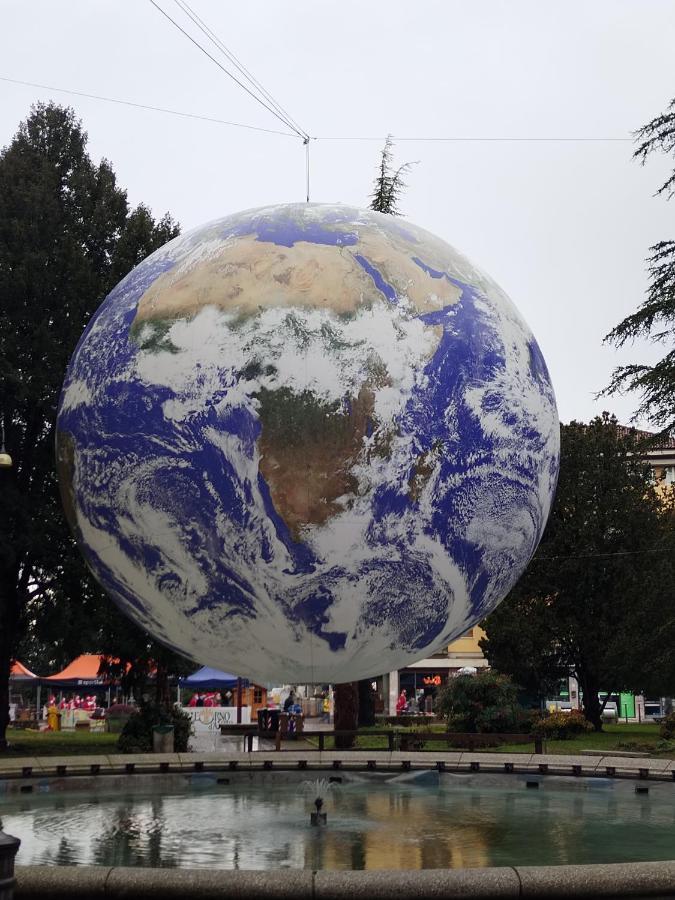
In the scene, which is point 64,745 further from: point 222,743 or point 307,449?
point 307,449

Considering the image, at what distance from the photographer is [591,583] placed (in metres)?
37.7

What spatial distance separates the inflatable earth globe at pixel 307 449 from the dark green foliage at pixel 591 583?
28522 mm

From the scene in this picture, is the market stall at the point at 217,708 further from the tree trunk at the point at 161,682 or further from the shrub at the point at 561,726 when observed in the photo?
the shrub at the point at 561,726

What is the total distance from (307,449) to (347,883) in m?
2.99

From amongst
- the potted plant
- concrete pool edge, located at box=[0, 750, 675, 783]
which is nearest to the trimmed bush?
concrete pool edge, located at box=[0, 750, 675, 783]

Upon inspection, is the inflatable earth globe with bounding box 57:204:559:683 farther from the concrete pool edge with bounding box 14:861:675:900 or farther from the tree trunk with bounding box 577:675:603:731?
the tree trunk with bounding box 577:675:603:731

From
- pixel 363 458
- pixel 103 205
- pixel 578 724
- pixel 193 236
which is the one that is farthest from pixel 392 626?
pixel 578 724

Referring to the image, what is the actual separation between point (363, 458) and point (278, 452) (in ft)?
2.06

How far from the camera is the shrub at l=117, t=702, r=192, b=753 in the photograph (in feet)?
73.7

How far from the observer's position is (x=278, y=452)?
827 cm

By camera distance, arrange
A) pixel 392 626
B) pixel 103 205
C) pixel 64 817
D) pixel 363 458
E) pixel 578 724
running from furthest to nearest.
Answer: pixel 578 724 → pixel 103 205 → pixel 64 817 → pixel 392 626 → pixel 363 458

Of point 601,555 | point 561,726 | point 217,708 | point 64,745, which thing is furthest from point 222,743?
point 601,555

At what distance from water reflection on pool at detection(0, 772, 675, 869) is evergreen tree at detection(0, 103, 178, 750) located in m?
10.8

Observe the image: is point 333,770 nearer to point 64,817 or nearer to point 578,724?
point 64,817
